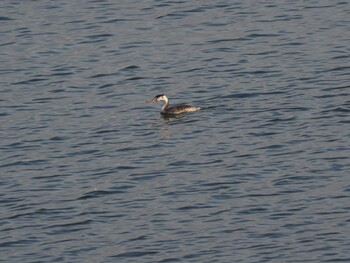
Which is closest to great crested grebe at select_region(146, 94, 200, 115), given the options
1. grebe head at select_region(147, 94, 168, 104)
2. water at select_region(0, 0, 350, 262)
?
grebe head at select_region(147, 94, 168, 104)

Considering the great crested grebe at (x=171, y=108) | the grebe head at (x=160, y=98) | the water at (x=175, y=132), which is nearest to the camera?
the water at (x=175, y=132)

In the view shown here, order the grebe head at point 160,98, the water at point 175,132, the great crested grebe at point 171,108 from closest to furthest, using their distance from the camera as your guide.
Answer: the water at point 175,132
the great crested grebe at point 171,108
the grebe head at point 160,98

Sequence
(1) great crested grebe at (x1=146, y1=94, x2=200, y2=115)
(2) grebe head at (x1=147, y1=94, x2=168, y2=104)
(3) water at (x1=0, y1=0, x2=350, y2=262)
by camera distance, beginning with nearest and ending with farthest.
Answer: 1. (3) water at (x1=0, y1=0, x2=350, y2=262)
2. (1) great crested grebe at (x1=146, y1=94, x2=200, y2=115)
3. (2) grebe head at (x1=147, y1=94, x2=168, y2=104)

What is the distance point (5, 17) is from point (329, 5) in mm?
11261

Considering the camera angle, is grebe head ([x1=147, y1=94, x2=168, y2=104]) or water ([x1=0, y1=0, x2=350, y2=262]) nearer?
water ([x1=0, y1=0, x2=350, y2=262])

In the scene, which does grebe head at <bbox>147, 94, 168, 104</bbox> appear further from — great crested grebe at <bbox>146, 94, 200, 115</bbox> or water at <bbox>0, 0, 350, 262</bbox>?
water at <bbox>0, 0, 350, 262</bbox>

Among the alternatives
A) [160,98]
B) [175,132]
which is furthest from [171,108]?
[175,132]

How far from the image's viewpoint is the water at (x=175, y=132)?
24.1 meters

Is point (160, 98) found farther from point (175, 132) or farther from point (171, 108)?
point (175, 132)

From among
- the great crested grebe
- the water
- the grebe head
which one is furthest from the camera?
the grebe head

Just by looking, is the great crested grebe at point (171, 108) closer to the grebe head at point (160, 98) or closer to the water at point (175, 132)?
the grebe head at point (160, 98)

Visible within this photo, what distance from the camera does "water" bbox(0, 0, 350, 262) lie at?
79.0ft

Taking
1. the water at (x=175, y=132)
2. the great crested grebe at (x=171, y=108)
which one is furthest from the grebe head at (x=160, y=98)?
the water at (x=175, y=132)

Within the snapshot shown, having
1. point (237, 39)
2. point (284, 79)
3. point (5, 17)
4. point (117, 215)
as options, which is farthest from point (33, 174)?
point (5, 17)
